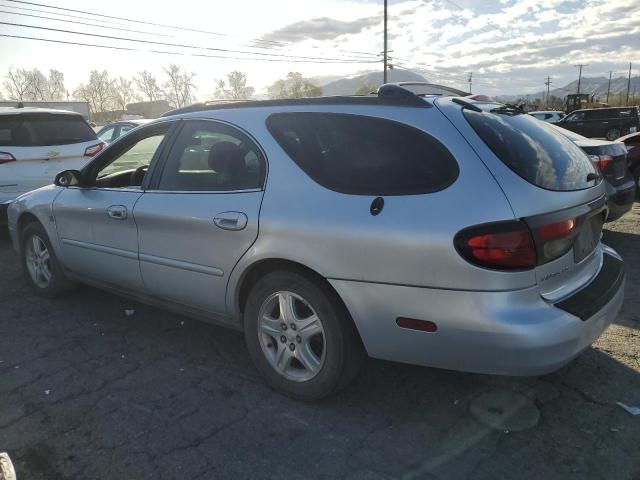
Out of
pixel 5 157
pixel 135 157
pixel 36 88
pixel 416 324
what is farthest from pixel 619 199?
pixel 36 88

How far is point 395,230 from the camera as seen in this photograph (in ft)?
7.97

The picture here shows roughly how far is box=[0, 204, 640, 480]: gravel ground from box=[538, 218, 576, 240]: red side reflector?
100 centimetres

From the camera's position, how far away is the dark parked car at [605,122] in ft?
83.3

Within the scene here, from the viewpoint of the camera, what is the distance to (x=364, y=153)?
106 inches

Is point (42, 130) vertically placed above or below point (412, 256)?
above

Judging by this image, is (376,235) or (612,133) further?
(612,133)

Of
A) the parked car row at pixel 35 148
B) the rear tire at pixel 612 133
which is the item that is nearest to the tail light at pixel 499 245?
the parked car row at pixel 35 148

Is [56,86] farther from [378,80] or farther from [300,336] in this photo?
[300,336]

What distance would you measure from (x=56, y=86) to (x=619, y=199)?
98.6 metres

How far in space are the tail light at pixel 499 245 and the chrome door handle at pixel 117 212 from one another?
2476 millimetres

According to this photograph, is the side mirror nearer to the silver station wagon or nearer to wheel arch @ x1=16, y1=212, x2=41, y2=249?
wheel arch @ x1=16, y1=212, x2=41, y2=249

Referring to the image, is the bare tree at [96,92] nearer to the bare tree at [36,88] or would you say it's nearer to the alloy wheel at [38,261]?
the bare tree at [36,88]

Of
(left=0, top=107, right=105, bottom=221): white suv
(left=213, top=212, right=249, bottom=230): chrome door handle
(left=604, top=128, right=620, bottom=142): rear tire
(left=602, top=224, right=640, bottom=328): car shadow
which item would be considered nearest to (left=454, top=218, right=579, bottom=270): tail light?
(left=213, top=212, right=249, bottom=230): chrome door handle

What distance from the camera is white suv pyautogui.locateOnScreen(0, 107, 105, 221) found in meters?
6.60
